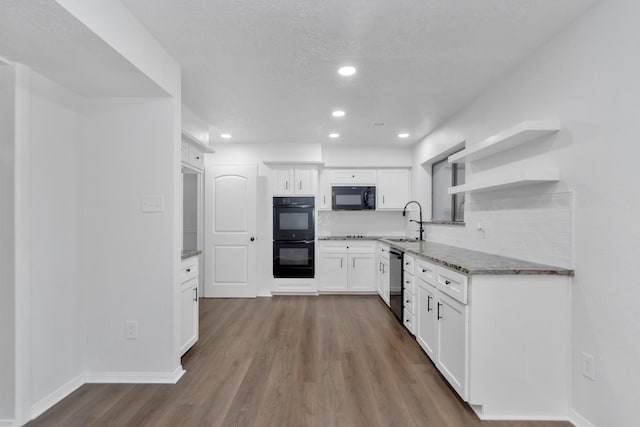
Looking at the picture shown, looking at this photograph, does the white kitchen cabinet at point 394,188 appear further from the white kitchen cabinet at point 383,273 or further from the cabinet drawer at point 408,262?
the cabinet drawer at point 408,262

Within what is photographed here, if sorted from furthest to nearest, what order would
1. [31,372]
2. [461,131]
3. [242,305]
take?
[242,305] → [461,131] → [31,372]

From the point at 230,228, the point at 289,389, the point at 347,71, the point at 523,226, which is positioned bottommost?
the point at 289,389

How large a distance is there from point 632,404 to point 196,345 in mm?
3121

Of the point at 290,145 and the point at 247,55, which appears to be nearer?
the point at 247,55

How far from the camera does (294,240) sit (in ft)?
16.7

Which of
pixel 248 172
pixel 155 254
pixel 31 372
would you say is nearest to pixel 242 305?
pixel 248 172

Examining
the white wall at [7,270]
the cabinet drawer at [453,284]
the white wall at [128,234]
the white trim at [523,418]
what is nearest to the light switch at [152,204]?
the white wall at [128,234]

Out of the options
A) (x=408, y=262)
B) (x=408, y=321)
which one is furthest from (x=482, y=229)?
(x=408, y=321)

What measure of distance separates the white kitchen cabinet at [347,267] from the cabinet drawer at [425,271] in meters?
2.02

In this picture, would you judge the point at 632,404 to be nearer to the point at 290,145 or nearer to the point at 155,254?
the point at 155,254

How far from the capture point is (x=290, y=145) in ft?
16.9

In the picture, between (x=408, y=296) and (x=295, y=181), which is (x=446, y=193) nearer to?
(x=408, y=296)

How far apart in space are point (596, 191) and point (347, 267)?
3658mm

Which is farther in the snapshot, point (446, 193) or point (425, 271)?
point (446, 193)
